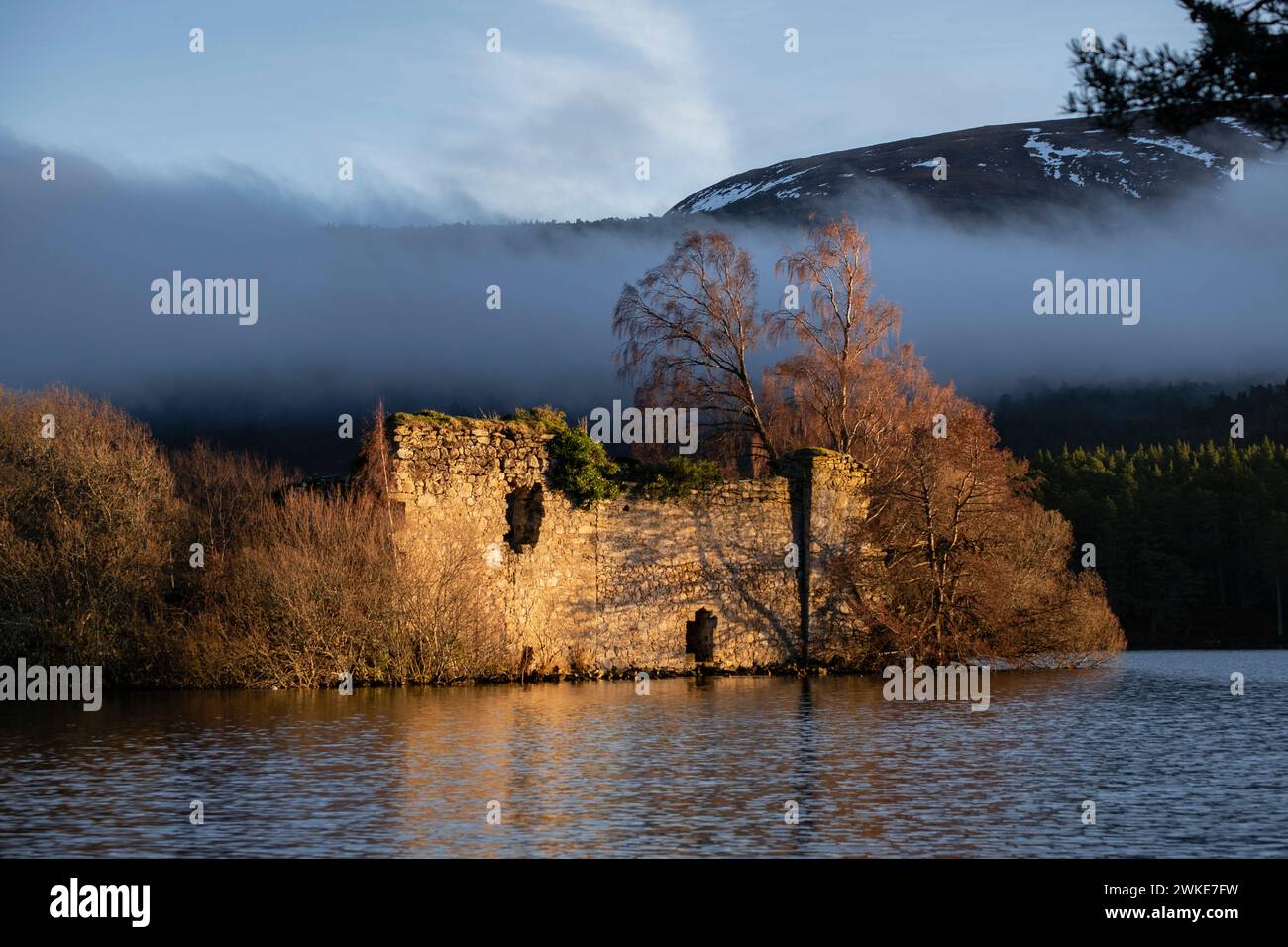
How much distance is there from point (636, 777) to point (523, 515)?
1613 cm

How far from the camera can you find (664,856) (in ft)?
39.4

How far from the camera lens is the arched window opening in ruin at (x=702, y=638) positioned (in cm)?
3512

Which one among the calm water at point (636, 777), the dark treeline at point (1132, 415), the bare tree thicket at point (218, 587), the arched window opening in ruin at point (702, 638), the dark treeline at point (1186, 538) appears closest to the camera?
the calm water at point (636, 777)

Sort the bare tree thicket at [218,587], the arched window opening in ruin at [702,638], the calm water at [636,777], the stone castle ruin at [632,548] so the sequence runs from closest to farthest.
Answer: the calm water at [636,777], the bare tree thicket at [218,587], the stone castle ruin at [632,548], the arched window opening in ruin at [702,638]

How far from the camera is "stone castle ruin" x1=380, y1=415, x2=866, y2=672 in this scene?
3148cm

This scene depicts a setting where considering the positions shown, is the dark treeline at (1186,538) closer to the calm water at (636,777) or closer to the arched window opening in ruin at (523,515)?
the arched window opening in ruin at (523,515)

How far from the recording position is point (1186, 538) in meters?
89.8

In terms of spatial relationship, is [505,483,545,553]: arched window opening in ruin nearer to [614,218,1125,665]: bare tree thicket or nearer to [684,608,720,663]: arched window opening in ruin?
[684,608,720,663]: arched window opening in ruin

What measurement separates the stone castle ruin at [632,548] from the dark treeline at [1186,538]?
4850 cm

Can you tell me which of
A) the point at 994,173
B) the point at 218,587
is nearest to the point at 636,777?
the point at 218,587

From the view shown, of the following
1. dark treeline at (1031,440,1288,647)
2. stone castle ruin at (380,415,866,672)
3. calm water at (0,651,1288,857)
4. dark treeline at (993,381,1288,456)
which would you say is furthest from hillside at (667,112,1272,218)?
calm water at (0,651,1288,857)

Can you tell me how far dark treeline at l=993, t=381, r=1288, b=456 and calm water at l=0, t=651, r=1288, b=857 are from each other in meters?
115

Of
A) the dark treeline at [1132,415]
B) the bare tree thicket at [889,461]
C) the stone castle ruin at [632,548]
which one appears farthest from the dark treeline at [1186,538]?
the stone castle ruin at [632,548]
